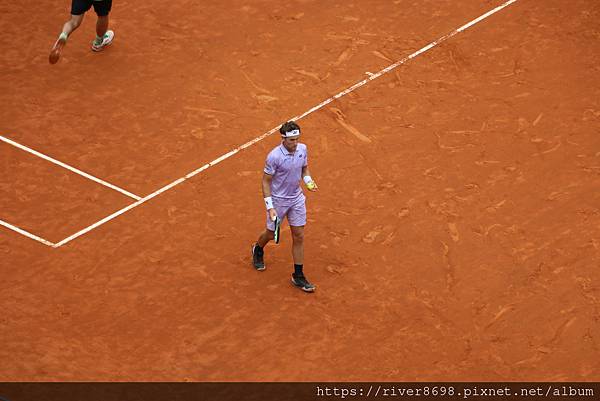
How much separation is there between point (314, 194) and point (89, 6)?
513 centimetres

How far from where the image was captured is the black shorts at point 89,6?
17.8 metres

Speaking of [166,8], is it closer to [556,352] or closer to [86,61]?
[86,61]

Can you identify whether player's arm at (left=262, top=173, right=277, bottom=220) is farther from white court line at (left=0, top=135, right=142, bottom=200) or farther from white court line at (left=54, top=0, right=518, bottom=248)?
white court line at (left=0, top=135, right=142, bottom=200)

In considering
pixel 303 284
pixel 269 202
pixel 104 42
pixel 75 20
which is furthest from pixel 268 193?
pixel 104 42

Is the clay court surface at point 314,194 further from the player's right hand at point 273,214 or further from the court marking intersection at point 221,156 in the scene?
the player's right hand at point 273,214

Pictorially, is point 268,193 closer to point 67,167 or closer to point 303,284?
point 303,284

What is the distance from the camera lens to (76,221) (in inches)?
607

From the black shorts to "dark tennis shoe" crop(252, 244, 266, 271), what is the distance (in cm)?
566

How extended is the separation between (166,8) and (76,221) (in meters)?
6.21

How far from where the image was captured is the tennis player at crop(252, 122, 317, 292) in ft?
44.5

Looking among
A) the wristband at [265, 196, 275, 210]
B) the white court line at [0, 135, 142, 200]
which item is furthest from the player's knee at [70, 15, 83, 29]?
the wristband at [265, 196, 275, 210]

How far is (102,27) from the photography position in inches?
735

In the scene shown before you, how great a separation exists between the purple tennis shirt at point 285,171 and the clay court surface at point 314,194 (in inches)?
50.1

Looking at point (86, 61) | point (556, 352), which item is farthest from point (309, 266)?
point (86, 61)
